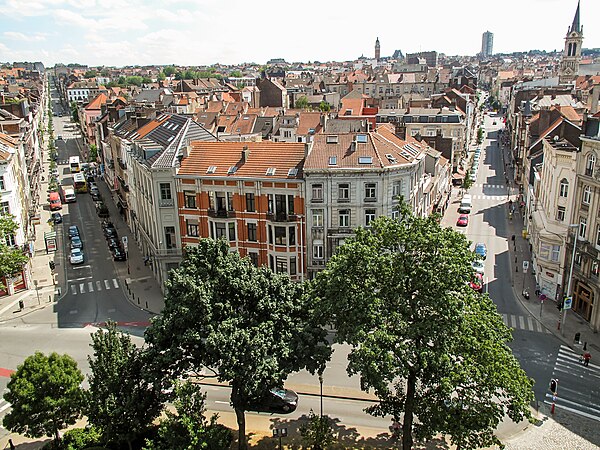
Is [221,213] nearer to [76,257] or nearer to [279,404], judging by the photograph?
[279,404]

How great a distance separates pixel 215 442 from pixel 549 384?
27.4m

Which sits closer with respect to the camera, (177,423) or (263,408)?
(177,423)

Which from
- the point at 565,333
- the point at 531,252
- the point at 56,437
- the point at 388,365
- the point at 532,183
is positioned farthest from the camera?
the point at 532,183

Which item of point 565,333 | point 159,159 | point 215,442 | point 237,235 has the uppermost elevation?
point 159,159

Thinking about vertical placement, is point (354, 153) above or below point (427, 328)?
above

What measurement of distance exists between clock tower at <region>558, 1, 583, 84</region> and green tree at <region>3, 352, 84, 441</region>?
186 m

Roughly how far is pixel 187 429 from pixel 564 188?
45188 millimetres

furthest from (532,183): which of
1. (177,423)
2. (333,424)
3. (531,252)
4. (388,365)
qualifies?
(177,423)

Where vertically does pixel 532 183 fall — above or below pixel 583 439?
above

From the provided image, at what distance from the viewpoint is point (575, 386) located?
40.3m

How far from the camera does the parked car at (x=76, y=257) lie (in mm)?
69125

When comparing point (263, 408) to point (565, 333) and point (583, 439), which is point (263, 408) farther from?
point (565, 333)

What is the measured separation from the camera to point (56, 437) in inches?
1222

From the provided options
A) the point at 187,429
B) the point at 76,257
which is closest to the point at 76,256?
the point at 76,257
